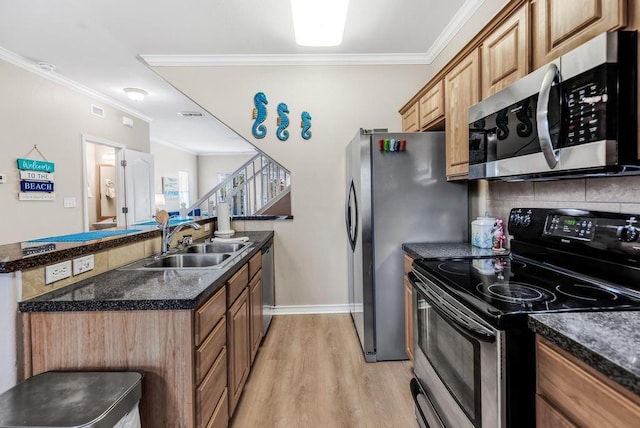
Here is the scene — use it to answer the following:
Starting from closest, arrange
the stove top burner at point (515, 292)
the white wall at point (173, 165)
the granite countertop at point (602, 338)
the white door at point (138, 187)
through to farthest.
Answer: the granite countertop at point (602, 338), the stove top burner at point (515, 292), the white door at point (138, 187), the white wall at point (173, 165)

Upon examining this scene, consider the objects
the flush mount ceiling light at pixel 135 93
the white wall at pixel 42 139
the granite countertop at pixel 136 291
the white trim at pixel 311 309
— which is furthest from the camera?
the flush mount ceiling light at pixel 135 93

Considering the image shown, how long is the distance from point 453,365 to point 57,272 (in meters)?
1.67

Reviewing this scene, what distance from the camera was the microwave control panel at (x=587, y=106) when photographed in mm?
1010

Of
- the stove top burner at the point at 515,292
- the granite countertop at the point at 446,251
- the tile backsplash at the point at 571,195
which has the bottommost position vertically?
the stove top burner at the point at 515,292

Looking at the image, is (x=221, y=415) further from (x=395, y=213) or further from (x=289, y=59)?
(x=289, y=59)

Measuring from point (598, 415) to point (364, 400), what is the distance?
1520 mm

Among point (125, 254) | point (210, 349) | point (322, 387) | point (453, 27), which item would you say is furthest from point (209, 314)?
point (453, 27)

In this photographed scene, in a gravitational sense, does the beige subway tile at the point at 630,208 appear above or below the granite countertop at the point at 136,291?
above

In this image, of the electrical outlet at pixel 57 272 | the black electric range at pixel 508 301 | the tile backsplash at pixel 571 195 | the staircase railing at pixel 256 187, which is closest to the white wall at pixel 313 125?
the staircase railing at pixel 256 187

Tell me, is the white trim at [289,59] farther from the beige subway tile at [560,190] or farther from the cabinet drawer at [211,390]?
the cabinet drawer at [211,390]

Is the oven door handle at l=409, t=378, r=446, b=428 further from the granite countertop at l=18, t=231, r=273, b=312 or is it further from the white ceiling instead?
the white ceiling

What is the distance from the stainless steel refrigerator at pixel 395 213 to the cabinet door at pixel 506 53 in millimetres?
686

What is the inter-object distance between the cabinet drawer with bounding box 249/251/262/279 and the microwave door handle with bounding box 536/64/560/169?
1.80 m

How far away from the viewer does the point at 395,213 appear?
237 cm
